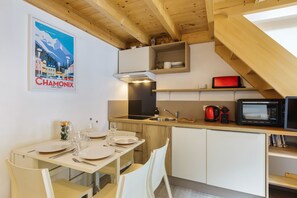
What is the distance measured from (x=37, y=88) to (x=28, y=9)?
77 centimetres

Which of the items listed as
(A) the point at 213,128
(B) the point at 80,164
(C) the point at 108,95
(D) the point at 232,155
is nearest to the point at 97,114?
(C) the point at 108,95

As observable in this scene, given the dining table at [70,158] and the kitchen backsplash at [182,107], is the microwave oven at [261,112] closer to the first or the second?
the kitchen backsplash at [182,107]

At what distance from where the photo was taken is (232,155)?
1.76 m

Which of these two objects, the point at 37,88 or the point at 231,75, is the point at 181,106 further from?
the point at 37,88

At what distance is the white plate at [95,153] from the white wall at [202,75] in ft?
5.46

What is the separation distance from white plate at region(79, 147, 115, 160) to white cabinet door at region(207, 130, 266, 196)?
4.07 feet

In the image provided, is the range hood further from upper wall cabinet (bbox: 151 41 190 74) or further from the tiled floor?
the tiled floor

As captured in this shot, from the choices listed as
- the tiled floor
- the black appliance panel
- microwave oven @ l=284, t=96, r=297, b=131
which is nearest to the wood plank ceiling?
the black appliance panel

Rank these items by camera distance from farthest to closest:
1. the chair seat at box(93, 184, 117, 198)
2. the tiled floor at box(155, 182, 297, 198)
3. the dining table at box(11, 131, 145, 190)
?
the tiled floor at box(155, 182, 297, 198), the chair seat at box(93, 184, 117, 198), the dining table at box(11, 131, 145, 190)

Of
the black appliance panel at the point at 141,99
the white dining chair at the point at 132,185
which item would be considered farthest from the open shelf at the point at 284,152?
the black appliance panel at the point at 141,99

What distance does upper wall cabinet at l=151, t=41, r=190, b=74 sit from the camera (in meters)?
2.40

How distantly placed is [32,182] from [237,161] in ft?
6.25

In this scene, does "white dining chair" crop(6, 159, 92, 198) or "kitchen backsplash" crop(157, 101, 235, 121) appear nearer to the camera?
"white dining chair" crop(6, 159, 92, 198)

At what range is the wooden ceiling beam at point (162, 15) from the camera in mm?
1562
